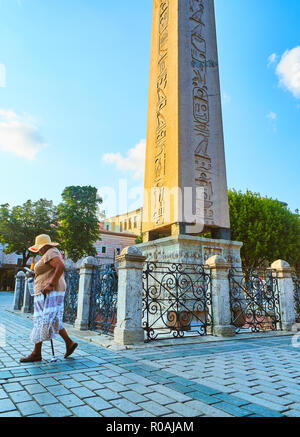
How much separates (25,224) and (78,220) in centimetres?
622

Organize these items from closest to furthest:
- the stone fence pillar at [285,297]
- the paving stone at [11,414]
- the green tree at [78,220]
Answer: the paving stone at [11,414]
the stone fence pillar at [285,297]
the green tree at [78,220]

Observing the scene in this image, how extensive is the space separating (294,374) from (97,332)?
419 cm

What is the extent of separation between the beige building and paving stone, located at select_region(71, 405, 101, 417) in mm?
49134

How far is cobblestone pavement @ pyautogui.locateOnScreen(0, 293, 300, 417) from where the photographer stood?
2381 millimetres

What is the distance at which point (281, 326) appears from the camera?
7621 mm

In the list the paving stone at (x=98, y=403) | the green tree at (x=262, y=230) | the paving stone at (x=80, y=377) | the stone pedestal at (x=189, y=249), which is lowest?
the paving stone at (x=80, y=377)

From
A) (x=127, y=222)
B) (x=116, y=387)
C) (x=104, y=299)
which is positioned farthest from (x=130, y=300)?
(x=127, y=222)

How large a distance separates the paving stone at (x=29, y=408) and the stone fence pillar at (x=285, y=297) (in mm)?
6759

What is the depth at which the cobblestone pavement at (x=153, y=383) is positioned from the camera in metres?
2.38

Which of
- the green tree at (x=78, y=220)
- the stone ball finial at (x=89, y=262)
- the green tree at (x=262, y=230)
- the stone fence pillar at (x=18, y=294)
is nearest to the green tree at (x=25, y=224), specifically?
the green tree at (x=78, y=220)

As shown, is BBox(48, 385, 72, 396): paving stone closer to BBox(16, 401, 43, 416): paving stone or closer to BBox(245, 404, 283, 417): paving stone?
BBox(16, 401, 43, 416): paving stone

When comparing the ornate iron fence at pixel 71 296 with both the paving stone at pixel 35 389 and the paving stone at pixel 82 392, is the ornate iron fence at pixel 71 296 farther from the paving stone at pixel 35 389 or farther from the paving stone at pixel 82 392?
the paving stone at pixel 82 392

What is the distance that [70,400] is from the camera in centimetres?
255
